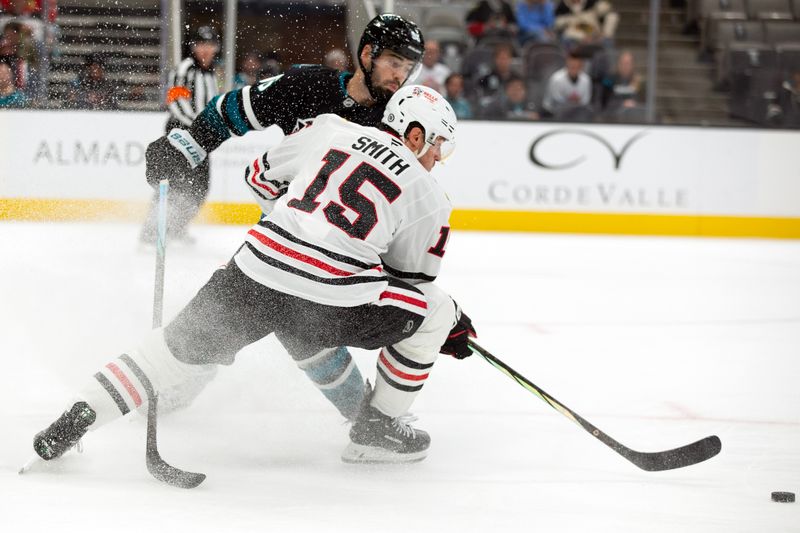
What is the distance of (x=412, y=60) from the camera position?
2793mm

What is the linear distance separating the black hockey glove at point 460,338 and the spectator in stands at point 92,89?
18.0 ft

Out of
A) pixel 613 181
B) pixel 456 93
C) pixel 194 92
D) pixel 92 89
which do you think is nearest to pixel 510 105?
pixel 456 93

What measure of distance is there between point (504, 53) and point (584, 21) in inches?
50.7

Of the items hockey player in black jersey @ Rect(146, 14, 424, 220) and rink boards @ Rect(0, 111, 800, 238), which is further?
rink boards @ Rect(0, 111, 800, 238)

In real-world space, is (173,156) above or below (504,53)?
above

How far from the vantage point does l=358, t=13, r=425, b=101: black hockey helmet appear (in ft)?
9.04

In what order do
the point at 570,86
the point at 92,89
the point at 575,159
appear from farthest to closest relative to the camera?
the point at 570,86 < the point at 575,159 < the point at 92,89

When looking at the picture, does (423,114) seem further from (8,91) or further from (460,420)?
(8,91)

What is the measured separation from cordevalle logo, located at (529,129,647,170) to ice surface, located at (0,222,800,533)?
7.95 ft

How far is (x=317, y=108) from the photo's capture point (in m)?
2.88

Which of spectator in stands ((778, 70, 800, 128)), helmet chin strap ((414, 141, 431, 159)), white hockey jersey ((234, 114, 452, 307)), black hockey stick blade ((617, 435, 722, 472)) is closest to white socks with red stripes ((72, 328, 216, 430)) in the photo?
white hockey jersey ((234, 114, 452, 307))

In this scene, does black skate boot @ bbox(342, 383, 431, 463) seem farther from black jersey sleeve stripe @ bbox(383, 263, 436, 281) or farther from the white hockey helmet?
the white hockey helmet

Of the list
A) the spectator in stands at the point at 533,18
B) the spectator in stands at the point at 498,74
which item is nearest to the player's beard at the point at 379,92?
the spectator in stands at the point at 498,74

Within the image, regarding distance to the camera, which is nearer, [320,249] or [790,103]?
[320,249]
